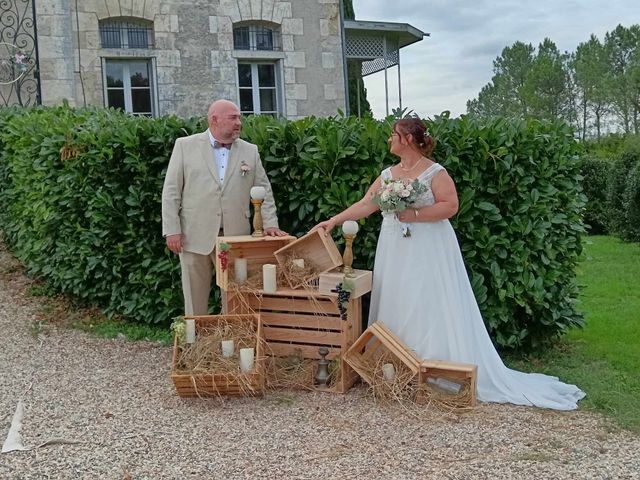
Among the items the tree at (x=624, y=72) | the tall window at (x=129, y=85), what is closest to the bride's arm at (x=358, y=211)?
the tall window at (x=129, y=85)

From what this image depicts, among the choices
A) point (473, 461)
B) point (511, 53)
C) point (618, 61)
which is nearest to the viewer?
point (473, 461)

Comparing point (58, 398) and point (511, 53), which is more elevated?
point (511, 53)

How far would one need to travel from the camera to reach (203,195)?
5.08 metres

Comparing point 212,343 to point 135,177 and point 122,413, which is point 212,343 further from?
point 135,177

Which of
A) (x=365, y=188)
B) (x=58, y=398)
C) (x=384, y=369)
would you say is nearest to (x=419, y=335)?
(x=384, y=369)

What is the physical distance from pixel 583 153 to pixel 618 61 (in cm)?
4416

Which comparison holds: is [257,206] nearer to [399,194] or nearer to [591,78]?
[399,194]

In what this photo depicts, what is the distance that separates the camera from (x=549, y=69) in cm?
4494

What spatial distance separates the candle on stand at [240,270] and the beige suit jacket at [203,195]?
286 mm

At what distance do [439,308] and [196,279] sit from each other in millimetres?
1840

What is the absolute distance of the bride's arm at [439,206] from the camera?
4.57 m

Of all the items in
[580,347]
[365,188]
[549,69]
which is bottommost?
[580,347]

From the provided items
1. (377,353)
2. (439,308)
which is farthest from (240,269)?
(439,308)

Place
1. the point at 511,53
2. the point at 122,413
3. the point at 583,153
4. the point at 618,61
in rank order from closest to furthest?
1. the point at 122,413
2. the point at 583,153
3. the point at 618,61
4. the point at 511,53
